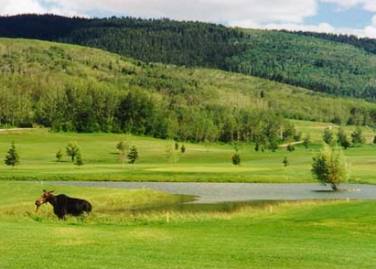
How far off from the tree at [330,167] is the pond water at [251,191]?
6.26 ft

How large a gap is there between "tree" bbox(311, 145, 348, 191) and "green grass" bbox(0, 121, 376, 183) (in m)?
15.1

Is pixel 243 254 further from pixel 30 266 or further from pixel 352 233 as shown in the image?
pixel 352 233

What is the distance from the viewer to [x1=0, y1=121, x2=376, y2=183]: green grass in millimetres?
114812

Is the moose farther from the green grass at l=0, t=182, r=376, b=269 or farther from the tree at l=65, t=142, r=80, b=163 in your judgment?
the tree at l=65, t=142, r=80, b=163

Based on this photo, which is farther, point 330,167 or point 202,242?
point 330,167

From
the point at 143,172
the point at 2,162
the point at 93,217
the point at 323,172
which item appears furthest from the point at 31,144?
the point at 93,217

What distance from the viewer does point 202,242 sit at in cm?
3066

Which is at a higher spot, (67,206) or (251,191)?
(67,206)

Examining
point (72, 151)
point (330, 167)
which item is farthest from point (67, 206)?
point (72, 151)

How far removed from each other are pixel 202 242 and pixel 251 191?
6374 centimetres

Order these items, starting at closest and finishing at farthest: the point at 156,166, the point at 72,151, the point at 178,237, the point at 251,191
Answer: the point at 178,237
the point at 251,191
the point at 156,166
the point at 72,151

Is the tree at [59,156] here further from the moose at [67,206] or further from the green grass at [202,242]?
the moose at [67,206]

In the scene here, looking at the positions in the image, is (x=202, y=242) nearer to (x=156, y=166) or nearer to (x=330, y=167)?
(x=330, y=167)

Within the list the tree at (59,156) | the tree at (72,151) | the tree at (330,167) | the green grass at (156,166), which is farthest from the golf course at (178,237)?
the tree at (72,151)
